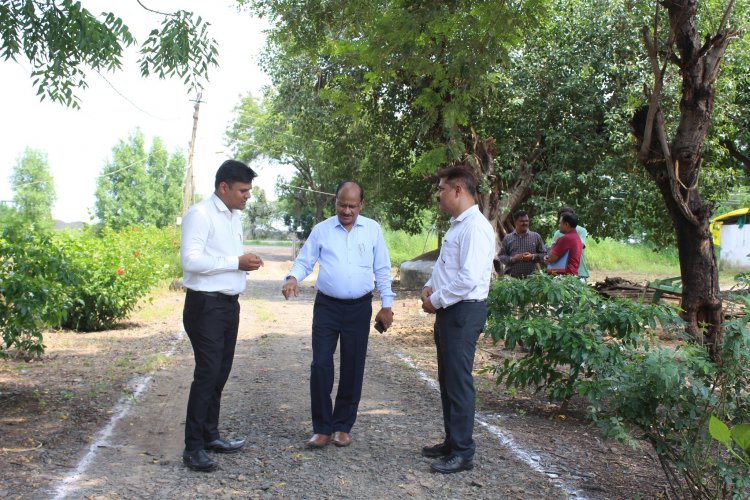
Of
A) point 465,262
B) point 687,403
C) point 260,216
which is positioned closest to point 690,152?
point 465,262

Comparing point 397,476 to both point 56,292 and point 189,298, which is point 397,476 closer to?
point 189,298

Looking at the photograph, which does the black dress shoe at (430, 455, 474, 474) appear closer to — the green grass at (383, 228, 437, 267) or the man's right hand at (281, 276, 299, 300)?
the man's right hand at (281, 276, 299, 300)

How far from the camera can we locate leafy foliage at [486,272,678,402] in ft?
18.5

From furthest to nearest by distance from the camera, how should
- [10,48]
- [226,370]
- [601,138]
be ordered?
[601,138] < [10,48] < [226,370]

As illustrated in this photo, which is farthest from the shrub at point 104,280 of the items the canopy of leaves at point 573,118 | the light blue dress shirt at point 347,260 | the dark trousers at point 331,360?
the dark trousers at point 331,360

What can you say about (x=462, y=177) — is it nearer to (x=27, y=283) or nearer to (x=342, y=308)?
(x=342, y=308)

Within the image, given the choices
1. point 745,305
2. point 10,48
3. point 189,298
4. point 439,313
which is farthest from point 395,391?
point 10,48

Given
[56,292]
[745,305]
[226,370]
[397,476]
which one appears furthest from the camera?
[56,292]

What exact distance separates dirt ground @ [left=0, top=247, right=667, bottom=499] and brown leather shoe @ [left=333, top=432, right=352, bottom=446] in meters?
0.06

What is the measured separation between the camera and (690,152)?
7859mm

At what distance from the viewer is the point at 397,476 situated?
189 inches

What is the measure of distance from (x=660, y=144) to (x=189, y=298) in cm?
556

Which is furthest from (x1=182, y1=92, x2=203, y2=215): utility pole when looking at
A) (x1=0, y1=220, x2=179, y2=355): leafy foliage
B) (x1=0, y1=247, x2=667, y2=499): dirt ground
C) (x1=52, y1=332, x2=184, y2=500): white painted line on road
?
(x1=52, y1=332, x2=184, y2=500): white painted line on road

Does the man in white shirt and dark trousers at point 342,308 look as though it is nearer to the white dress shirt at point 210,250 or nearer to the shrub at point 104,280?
the white dress shirt at point 210,250
